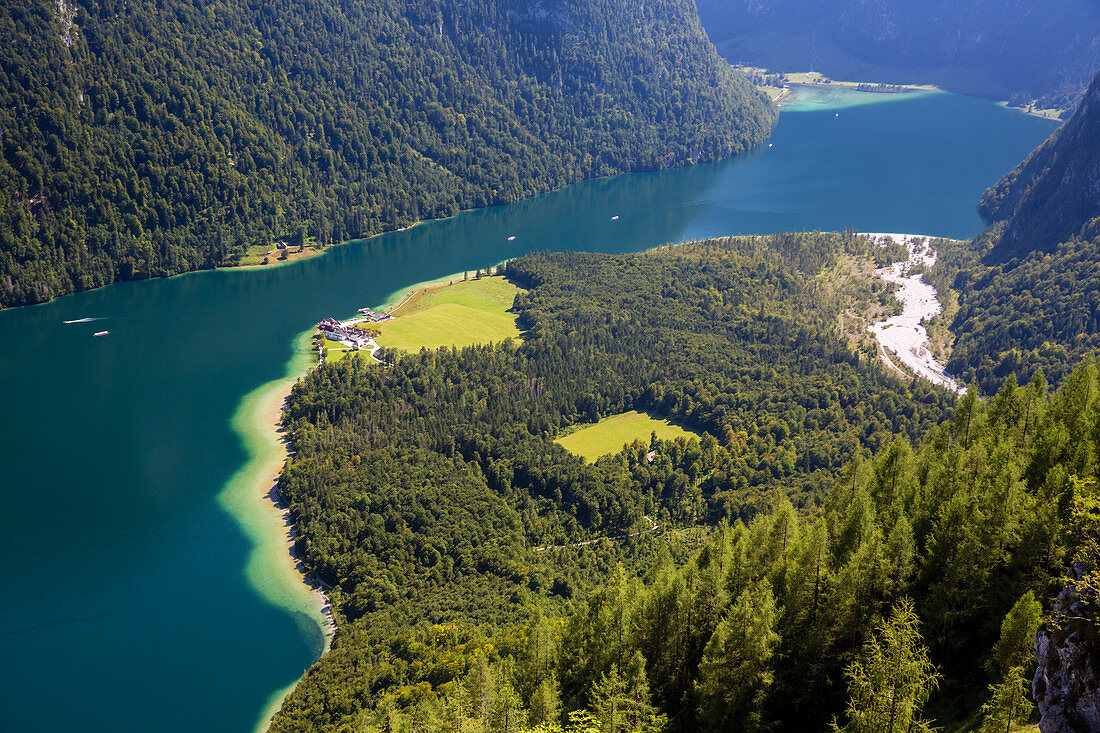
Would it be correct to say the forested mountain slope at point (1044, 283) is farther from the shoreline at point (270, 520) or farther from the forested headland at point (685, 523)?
the shoreline at point (270, 520)

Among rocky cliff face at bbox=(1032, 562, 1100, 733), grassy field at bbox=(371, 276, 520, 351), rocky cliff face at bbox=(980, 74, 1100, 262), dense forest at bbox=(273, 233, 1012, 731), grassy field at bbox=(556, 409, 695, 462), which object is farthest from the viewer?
rocky cliff face at bbox=(980, 74, 1100, 262)

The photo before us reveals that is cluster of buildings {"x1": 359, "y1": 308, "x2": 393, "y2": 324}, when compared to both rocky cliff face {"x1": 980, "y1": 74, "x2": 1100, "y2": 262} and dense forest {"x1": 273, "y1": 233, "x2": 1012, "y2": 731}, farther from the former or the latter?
rocky cliff face {"x1": 980, "y1": 74, "x2": 1100, "y2": 262}

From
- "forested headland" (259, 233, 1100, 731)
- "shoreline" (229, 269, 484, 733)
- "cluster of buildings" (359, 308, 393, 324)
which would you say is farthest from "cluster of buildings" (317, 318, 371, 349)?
"forested headland" (259, 233, 1100, 731)

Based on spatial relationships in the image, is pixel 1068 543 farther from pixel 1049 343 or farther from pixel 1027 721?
pixel 1049 343

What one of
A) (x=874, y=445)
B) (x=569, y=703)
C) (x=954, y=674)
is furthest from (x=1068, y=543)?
(x=874, y=445)

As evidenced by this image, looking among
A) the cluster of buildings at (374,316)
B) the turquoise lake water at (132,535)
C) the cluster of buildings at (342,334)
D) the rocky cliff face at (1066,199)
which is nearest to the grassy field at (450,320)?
the cluster of buildings at (374,316)

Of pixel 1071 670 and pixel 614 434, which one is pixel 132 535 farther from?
pixel 1071 670

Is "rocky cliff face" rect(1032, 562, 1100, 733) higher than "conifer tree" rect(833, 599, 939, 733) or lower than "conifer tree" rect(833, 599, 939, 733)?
higher
